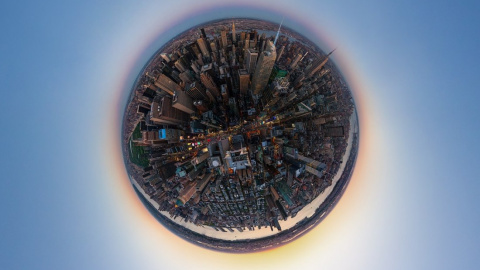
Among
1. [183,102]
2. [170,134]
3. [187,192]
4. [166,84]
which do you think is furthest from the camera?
[166,84]

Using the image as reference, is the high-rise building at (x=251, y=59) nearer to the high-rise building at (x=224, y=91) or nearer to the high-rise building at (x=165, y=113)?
the high-rise building at (x=224, y=91)

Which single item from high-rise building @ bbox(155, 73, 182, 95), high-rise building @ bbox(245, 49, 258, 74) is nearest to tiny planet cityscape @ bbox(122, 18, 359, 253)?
high-rise building @ bbox(155, 73, 182, 95)

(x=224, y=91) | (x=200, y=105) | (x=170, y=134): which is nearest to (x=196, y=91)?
(x=200, y=105)

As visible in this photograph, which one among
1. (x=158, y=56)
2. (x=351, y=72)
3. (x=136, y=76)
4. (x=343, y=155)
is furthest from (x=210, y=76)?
(x=343, y=155)

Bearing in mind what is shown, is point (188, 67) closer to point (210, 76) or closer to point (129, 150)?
point (210, 76)

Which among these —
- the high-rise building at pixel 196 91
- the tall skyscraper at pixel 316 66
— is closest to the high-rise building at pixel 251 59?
the high-rise building at pixel 196 91

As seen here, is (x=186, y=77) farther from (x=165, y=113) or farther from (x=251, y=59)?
(x=251, y=59)

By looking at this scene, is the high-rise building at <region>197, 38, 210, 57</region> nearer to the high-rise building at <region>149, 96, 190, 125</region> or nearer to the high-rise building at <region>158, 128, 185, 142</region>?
the high-rise building at <region>149, 96, 190, 125</region>
